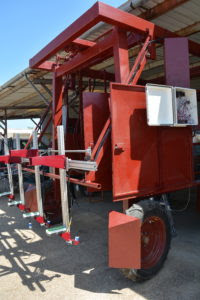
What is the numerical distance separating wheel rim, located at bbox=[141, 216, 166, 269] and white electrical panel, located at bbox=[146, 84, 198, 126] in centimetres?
120

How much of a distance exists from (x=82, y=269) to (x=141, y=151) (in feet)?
5.86

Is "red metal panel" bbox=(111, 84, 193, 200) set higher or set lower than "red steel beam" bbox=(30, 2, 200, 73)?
lower

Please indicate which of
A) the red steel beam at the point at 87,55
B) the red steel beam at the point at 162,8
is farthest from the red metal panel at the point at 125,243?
the red steel beam at the point at 162,8

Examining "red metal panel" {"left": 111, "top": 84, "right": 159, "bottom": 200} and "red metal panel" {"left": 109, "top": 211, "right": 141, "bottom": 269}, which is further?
"red metal panel" {"left": 111, "top": 84, "right": 159, "bottom": 200}

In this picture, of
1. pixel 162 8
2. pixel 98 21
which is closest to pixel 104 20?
pixel 98 21

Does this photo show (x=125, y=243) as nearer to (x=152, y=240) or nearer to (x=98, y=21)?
(x=152, y=240)

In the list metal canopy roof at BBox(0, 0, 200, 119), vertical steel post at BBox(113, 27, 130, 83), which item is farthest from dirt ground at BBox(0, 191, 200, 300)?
metal canopy roof at BBox(0, 0, 200, 119)

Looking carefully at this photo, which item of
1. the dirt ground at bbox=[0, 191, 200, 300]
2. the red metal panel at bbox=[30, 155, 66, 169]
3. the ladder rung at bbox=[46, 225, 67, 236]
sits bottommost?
the dirt ground at bbox=[0, 191, 200, 300]

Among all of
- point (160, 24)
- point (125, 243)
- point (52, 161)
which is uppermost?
point (160, 24)

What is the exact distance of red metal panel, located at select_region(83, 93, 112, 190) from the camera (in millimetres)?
3227

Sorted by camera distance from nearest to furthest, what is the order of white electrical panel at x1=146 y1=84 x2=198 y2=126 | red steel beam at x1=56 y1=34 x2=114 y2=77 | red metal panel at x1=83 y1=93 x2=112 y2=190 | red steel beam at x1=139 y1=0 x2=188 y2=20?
white electrical panel at x1=146 y1=84 x2=198 y2=126 → red metal panel at x1=83 y1=93 x2=112 y2=190 → red steel beam at x1=56 y1=34 x2=114 y2=77 → red steel beam at x1=139 y1=0 x2=188 y2=20

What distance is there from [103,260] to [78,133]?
8.15ft

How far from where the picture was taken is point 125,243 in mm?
Result: 2840

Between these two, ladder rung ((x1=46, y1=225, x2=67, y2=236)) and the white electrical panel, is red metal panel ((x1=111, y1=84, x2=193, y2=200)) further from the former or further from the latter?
ladder rung ((x1=46, y1=225, x2=67, y2=236))
